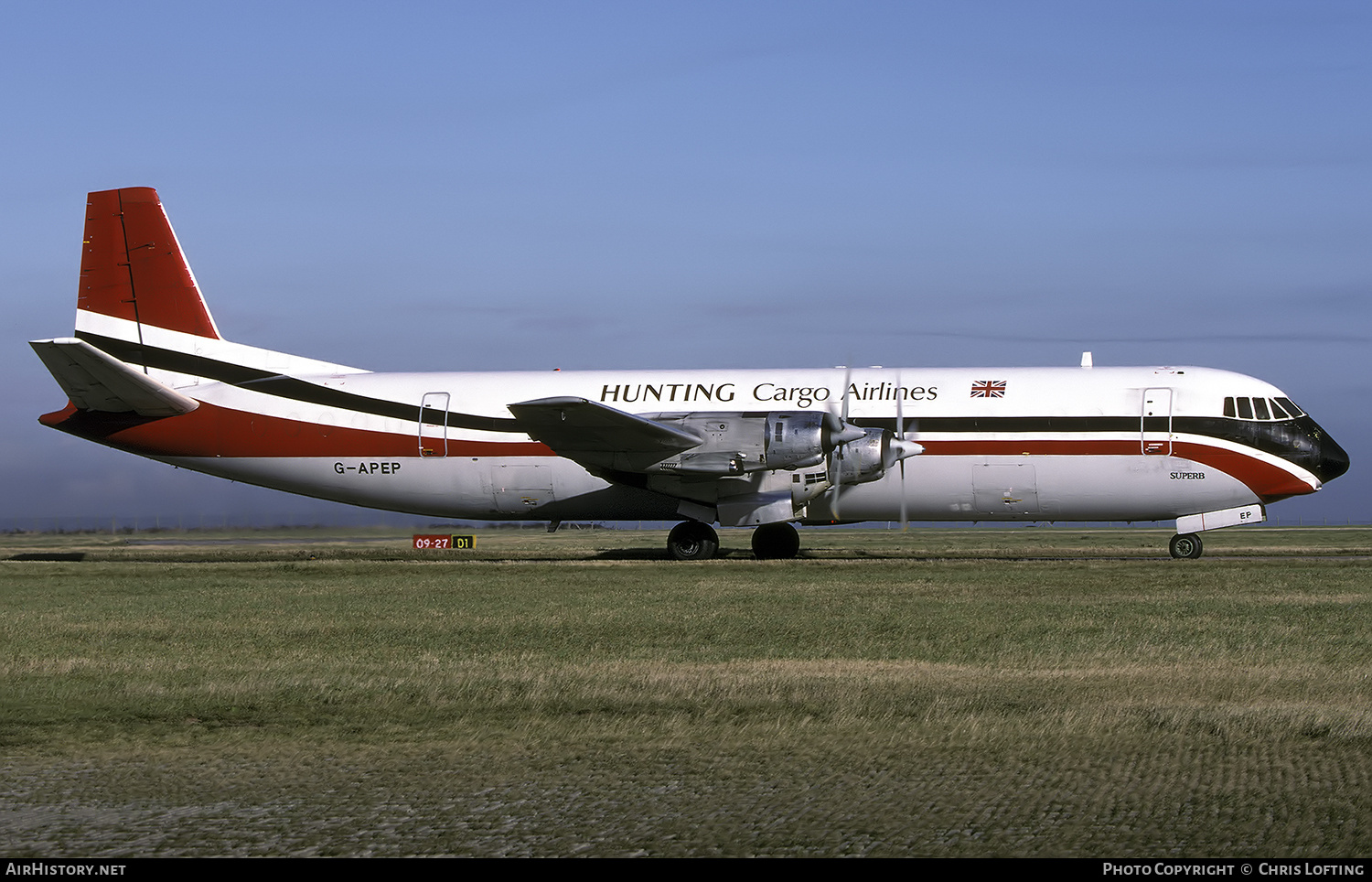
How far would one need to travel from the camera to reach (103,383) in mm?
31875

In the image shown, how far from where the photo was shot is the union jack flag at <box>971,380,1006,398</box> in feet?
100

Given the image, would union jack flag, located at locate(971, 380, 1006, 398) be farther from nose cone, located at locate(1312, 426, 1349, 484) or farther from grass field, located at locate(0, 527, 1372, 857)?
grass field, located at locate(0, 527, 1372, 857)

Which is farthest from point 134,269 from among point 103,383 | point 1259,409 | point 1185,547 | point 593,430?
point 1259,409

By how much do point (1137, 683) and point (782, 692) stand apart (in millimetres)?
3579

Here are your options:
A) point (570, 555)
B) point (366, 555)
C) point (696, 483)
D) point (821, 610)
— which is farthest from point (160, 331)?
point (821, 610)

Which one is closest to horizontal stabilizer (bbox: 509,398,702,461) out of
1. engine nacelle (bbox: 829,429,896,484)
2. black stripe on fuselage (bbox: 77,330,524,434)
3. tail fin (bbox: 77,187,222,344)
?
black stripe on fuselage (bbox: 77,330,524,434)

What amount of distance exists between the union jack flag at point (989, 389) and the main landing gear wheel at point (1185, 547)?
5619 millimetres

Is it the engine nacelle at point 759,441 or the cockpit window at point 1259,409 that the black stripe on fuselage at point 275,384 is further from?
the cockpit window at point 1259,409

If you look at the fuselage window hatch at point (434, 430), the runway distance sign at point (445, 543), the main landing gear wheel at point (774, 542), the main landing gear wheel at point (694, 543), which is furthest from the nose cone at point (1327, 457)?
the runway distance sign at point (445, 543)

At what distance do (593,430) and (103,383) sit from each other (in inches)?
489

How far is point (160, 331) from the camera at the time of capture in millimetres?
34031

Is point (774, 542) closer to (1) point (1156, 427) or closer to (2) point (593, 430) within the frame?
(2) point (593, 430)

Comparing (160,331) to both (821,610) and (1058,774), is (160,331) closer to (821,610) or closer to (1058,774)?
(821,610)

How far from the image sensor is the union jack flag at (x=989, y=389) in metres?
30.6
